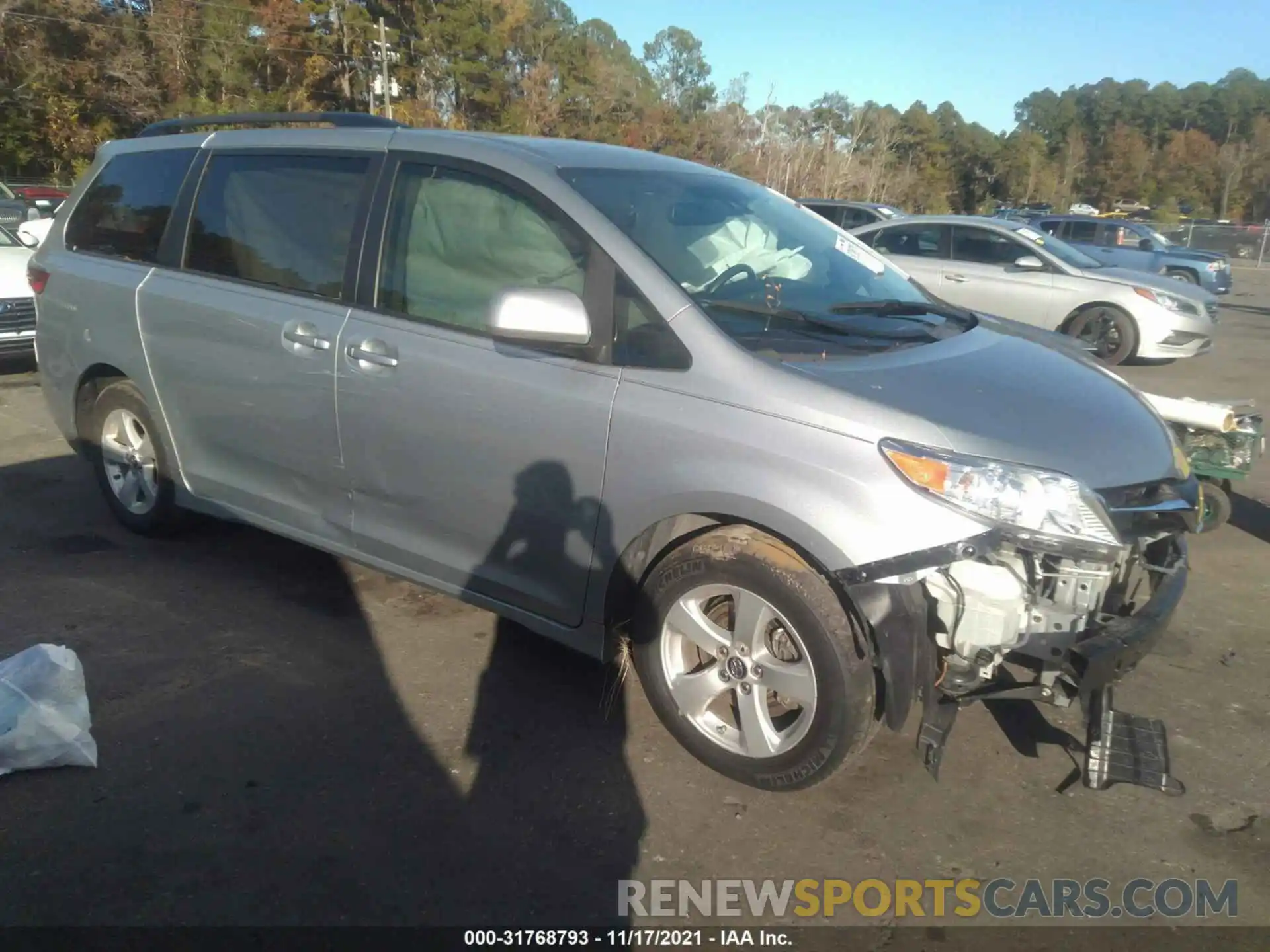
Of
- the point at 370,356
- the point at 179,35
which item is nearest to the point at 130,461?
the point at 370,356

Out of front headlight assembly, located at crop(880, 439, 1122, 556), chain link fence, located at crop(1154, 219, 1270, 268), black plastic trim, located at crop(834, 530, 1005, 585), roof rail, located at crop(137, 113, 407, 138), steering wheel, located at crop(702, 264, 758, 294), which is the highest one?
chain link fence, located at crop(1154, 219, 1270, 268)

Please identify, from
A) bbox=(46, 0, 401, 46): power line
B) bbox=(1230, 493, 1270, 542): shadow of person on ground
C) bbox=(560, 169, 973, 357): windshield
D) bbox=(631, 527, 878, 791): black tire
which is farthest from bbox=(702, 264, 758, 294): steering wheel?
bbox=(46, 0, 401, 46): power line

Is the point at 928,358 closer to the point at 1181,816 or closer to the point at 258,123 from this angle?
the point at 1181,816

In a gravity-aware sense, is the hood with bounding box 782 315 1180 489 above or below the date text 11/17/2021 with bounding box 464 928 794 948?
above

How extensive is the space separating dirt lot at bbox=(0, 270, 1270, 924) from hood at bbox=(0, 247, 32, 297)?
5602 millimetres

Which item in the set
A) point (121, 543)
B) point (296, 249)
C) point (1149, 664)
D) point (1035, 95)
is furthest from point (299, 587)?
point (1035, 95)

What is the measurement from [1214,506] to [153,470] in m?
5.40

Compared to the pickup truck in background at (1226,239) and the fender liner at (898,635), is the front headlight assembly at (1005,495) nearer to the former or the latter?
the fender liner at (898,635)

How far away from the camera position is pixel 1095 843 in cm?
302

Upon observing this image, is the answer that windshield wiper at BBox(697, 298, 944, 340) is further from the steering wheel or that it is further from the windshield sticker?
the windshield sticker

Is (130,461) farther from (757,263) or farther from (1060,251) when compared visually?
(1060,251)

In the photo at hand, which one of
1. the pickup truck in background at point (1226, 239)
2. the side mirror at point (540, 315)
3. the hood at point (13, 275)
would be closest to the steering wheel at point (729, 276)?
the side mirror at point (540, 315)

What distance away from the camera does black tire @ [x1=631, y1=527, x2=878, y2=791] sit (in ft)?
9.51

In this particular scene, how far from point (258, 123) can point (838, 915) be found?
4.28 metres
